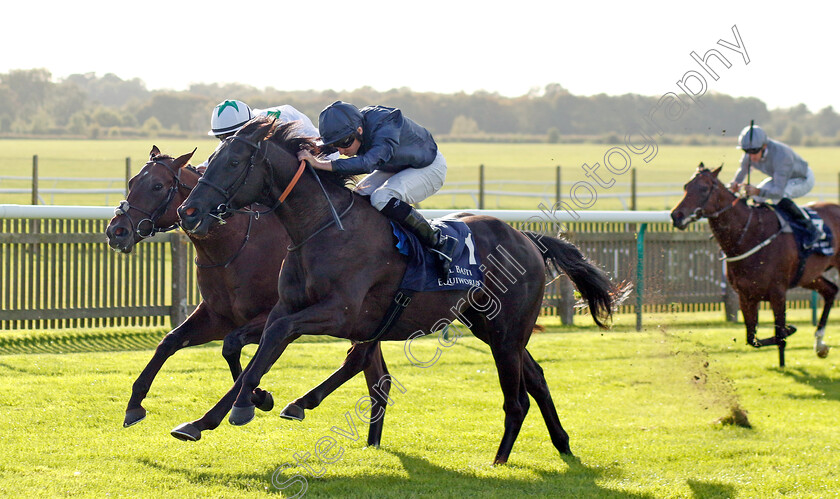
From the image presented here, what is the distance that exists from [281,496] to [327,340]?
5.08m

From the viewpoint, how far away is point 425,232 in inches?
177

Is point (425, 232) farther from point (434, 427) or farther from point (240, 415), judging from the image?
point (434, 427)

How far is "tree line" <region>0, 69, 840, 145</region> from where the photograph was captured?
2962 cm

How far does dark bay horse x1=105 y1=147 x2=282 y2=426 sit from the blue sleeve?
1.06 meters

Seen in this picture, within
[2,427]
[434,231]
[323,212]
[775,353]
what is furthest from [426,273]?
[775,353]

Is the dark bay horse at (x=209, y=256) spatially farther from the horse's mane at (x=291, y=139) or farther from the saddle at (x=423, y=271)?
the horse's mane at (x=291, y=139)

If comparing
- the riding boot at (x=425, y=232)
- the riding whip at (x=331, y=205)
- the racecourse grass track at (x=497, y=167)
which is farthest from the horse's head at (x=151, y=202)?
the riding boot at (x=425, y=232)

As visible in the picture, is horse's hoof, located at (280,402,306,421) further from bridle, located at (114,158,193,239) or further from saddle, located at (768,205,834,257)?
saddle, located at (768,205,834,257)

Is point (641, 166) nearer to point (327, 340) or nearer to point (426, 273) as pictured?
point (327, 340)

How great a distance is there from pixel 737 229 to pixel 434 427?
412 centimetres

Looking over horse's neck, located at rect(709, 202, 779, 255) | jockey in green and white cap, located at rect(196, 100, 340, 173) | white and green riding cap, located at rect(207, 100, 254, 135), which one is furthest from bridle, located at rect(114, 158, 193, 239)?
horse's neck, located at rect(709, 202, 779, 255)

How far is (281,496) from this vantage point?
13.5ft

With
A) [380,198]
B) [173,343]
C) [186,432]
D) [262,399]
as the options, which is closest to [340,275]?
[380,198]

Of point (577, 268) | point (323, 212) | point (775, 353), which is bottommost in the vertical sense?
point (775, 353)
